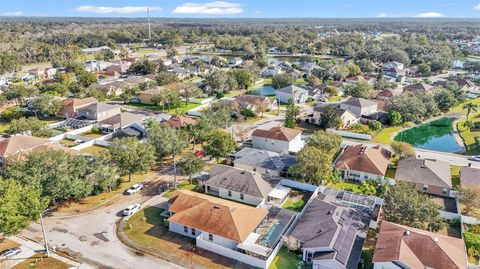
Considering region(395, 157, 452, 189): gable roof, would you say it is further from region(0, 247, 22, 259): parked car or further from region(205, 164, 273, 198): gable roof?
region(0, 247, 22, 259): parked car

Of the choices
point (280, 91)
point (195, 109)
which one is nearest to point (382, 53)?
point (280, 91)

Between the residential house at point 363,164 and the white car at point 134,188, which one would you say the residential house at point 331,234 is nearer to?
the residential house at point 363,164

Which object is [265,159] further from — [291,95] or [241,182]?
[291,95]

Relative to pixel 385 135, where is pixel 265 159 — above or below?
above

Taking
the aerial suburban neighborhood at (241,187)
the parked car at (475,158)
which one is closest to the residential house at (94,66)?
the aerial suburban neighborhood at (241,187)

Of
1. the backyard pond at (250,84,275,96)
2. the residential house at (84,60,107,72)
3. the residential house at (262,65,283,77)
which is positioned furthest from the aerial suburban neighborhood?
the residential house at (84,60,107,72)

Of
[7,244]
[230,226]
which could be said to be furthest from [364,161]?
[7,244]
